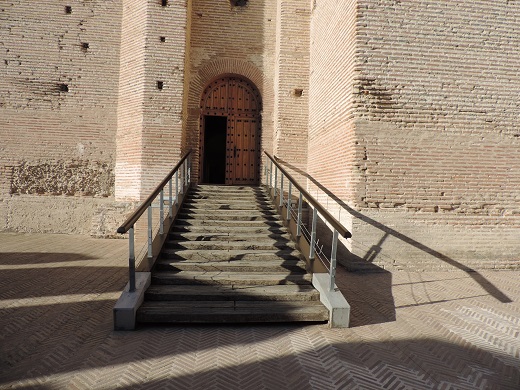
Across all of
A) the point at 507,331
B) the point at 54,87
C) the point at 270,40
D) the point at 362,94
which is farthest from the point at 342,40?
the point at 54,87

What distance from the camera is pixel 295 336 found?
11.7 ft

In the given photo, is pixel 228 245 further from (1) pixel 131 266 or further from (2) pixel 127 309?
(2) pixel 127 309

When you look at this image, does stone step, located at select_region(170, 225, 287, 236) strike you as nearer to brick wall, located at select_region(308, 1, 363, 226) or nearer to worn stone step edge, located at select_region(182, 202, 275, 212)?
worn stone step edge, located at select_region(182, 202, 275, 212)

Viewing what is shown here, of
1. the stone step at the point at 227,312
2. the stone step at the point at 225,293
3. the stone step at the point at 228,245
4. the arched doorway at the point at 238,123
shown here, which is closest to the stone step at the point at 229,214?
the stone step at the point at 228,245

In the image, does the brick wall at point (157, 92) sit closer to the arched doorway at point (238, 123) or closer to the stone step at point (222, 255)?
the arched doorway at point (238, 123)

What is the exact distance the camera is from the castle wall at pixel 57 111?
30.1 feet

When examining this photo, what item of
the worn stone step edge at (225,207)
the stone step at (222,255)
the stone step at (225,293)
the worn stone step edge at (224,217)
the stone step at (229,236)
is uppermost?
the worn stone step edge at (225,207)

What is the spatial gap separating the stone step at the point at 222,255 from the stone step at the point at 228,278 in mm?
355

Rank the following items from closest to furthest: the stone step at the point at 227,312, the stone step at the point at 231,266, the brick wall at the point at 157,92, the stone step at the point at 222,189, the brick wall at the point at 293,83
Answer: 1. the stone step at the point at 227,312
2. the stone step at the point at 231,266
3. the stone step at the point at 222,189
4. the brick wall at the point at 157,92
5. the brick wall at the point at 293,83

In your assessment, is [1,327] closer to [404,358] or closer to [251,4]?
[404,358]

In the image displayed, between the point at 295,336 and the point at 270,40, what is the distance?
337 inches

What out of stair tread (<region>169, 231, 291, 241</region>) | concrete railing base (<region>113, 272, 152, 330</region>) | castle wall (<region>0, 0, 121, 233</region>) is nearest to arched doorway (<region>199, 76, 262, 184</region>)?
castle wall (<region>0, 0, 121, 233</region>)

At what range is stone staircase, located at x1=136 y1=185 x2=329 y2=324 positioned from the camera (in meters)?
3.80

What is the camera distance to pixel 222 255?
4926 mm
